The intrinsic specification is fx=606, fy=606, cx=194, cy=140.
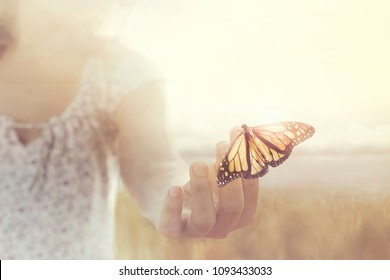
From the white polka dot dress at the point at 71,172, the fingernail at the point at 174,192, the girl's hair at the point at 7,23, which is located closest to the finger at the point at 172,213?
the fingernail at the point at 174,192

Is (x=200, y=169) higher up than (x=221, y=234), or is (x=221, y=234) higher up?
(x=200, y=169)

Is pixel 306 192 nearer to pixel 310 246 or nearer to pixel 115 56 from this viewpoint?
pixel 310 246

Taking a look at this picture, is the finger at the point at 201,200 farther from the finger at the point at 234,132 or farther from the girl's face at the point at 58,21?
the girl's face at the point at 58,21

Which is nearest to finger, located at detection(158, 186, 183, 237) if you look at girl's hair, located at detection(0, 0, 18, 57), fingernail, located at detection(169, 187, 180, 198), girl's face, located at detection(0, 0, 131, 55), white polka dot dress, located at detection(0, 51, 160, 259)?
fingernail, located at detection(169, 187, 180, 198)

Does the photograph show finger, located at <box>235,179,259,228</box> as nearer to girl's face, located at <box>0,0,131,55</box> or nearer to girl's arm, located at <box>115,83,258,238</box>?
girl's arm, located at <box>115,83,258,238</box>

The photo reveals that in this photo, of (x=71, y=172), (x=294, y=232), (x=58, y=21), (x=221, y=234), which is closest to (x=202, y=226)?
(x=221, y=234)

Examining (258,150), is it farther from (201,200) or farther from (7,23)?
(7,23)
